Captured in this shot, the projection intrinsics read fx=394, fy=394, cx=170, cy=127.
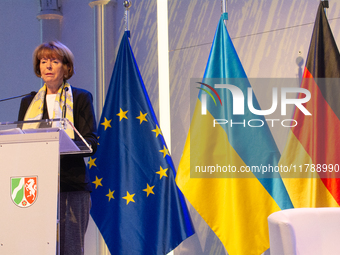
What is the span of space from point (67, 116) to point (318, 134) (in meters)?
1.39

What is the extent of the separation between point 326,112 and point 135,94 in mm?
1241

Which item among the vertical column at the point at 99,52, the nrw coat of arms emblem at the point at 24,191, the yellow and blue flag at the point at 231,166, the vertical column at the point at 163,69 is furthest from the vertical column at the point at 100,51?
the nrw coat of arms emblem at the point at 24,191

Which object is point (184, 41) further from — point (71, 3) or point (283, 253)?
point (283, 253)

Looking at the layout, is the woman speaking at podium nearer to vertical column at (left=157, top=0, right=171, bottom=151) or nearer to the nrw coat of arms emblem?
the nrw coat of arms emblem

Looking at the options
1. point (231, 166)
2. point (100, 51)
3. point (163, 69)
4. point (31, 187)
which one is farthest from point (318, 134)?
point (100, 51)

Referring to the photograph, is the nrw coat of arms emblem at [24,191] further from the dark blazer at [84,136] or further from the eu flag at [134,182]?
the eu flag at [134,182]

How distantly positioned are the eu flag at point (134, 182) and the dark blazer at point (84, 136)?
682 mm

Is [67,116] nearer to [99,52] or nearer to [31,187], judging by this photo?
[31,187]

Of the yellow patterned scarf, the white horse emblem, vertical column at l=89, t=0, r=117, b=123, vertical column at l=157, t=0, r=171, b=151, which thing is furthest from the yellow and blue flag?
the white horse emblem

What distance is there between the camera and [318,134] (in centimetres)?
225

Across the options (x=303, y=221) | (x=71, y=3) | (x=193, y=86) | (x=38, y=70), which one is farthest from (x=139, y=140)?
(x=71, y=3)

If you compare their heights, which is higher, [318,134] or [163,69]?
[163,69]

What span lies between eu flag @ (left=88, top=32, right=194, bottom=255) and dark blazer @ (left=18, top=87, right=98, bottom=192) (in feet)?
2.24

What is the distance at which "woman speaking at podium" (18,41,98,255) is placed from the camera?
183 cm
